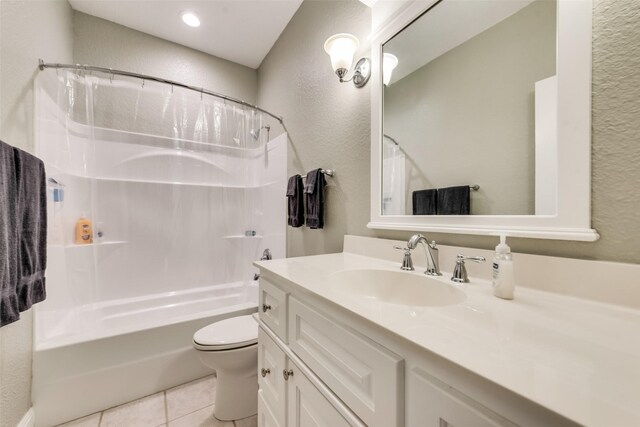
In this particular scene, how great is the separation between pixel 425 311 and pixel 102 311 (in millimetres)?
2307

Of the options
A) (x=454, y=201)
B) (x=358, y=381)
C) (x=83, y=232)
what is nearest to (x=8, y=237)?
(x=83, y=232)

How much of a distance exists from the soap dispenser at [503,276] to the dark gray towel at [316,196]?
986mm

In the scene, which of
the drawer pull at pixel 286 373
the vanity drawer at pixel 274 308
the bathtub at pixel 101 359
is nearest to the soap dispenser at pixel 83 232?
the bathtub at pixel 101 359

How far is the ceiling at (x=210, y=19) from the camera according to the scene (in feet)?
5.93

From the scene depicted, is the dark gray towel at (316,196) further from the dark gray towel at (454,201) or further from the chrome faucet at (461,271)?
the chrome faucet at (461,271)

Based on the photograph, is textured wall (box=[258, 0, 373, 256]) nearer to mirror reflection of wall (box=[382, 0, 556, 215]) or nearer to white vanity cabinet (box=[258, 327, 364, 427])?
mirror reflection of wall (box=[382, 0, 556, 215])

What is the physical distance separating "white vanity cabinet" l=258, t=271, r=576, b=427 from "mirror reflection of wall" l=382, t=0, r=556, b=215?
596 millimetres

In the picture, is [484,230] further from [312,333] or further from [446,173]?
[312,333]

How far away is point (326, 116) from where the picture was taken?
1543 millimetres

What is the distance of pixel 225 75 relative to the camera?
2.49m

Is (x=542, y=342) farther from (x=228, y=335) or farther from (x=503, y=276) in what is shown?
(x=228, y=335)

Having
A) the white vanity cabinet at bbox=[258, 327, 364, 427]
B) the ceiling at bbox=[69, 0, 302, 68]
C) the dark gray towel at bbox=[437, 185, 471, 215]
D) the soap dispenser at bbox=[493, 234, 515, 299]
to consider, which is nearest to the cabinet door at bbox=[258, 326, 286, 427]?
the white vanity cabinet at bbox=[258, 327, 364, 427]

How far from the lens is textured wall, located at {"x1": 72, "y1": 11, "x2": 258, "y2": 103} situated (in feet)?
6.35

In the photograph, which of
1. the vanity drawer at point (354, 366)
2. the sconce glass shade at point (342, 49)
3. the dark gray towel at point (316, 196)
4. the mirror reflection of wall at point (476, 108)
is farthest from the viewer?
the dark gray towel at point (316, 196)
